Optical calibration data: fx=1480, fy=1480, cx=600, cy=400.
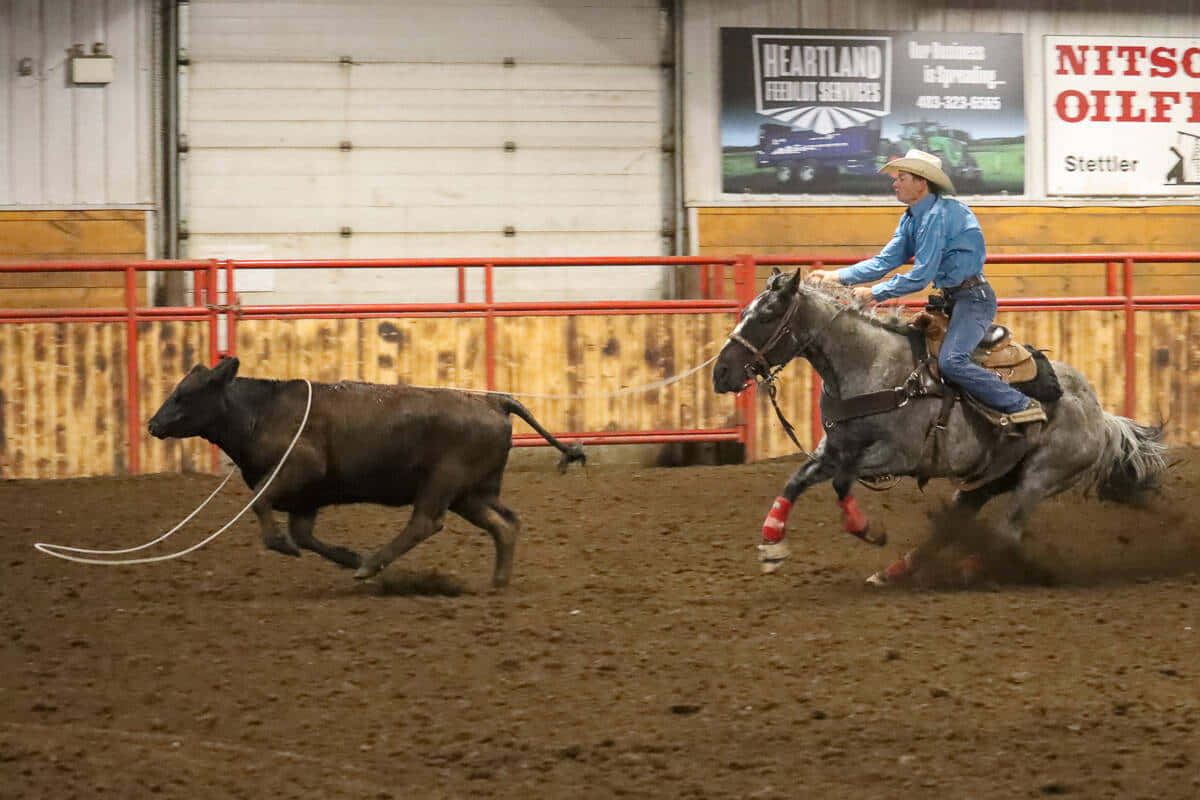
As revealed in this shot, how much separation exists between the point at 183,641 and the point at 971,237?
3720 millimetres

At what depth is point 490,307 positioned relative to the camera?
985 cm

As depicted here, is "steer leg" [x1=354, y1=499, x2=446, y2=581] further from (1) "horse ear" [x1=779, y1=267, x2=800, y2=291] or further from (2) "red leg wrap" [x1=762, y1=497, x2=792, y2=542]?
(1) "horse ear" [x1=779, y1=267, x2=800, y2=291]

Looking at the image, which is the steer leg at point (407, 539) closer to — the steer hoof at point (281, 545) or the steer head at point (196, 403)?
the steer hoof at point (281, 545)

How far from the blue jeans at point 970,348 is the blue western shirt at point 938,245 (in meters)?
0.10

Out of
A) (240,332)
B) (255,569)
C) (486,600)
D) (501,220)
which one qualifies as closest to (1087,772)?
(486,600)

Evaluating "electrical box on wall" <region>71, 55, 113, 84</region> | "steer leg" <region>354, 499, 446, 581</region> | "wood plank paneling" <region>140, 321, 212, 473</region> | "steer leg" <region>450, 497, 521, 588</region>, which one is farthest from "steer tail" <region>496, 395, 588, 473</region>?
"electrical box on wall" <region>71, 55, 113, 84</region>

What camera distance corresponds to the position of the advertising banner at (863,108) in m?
12.5

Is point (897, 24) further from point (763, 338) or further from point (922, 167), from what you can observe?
point (763, 338)

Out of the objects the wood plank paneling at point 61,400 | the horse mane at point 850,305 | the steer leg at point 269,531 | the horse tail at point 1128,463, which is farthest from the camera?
the wood plank paneling at point 61,400

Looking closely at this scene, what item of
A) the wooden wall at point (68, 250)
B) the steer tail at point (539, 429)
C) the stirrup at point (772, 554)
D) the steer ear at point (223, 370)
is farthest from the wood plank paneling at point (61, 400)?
the stirrup at point (772, 554)

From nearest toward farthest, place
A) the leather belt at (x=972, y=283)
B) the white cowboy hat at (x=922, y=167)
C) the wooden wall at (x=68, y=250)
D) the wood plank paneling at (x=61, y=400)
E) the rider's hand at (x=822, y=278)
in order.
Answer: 1. the white cowboy hat at (x=922, y=167)
2. the leather belt at (x=972, y=283)
3. the rider's hand at (x=822, y=278)
4. the wood plank paneling at (x=61, y=400)
5. the wooden wall at (x=68, y=250)

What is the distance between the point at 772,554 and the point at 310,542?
2018 mm

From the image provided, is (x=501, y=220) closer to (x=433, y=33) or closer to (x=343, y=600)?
(x=433, y=33)

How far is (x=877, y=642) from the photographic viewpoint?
545 cm
